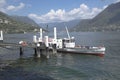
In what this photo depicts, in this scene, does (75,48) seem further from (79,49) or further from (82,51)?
(82,51)

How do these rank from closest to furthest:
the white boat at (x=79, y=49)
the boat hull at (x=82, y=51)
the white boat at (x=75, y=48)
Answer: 1. the boat hull at (x=82, y=51)
2. the white boat at (x=79, y=49)
3. the white boat at (x=75, y=48)

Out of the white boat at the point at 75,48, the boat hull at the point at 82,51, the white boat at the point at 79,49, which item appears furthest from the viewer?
the white boat at the point at 75,48

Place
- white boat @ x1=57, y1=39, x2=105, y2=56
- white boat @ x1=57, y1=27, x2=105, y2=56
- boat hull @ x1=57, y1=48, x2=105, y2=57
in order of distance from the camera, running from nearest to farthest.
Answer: boat hull @ x1=57, y1=48, x2=105, y2=57 → white boat @ x1=57, y1=39, x2=105, y2=56 → white boat @ x1=57, y1=27, x2=105, y2=56

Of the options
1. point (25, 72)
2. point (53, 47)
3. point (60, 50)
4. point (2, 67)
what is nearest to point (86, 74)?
point (25, 72)

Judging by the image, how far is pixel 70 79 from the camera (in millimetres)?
46938

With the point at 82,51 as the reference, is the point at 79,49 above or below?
above

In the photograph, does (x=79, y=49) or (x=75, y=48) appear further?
→ (x=75, y=48)

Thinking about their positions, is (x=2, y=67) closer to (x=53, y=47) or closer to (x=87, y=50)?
(x=53, y=47)

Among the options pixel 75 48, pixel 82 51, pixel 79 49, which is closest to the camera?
pixel 82 51

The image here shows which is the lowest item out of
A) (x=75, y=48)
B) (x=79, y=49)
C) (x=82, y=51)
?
(x=82, y=51)

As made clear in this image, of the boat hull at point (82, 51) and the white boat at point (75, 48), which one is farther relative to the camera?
the white boat at point (75, 48)

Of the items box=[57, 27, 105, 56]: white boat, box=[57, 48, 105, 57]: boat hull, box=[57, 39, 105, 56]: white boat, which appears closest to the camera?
box=[57, 48, 105, 57]: boat hull

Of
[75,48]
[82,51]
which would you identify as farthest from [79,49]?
[75,48]

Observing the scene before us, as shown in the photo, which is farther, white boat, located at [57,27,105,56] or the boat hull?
white boat, located at [57,27,105,56]
